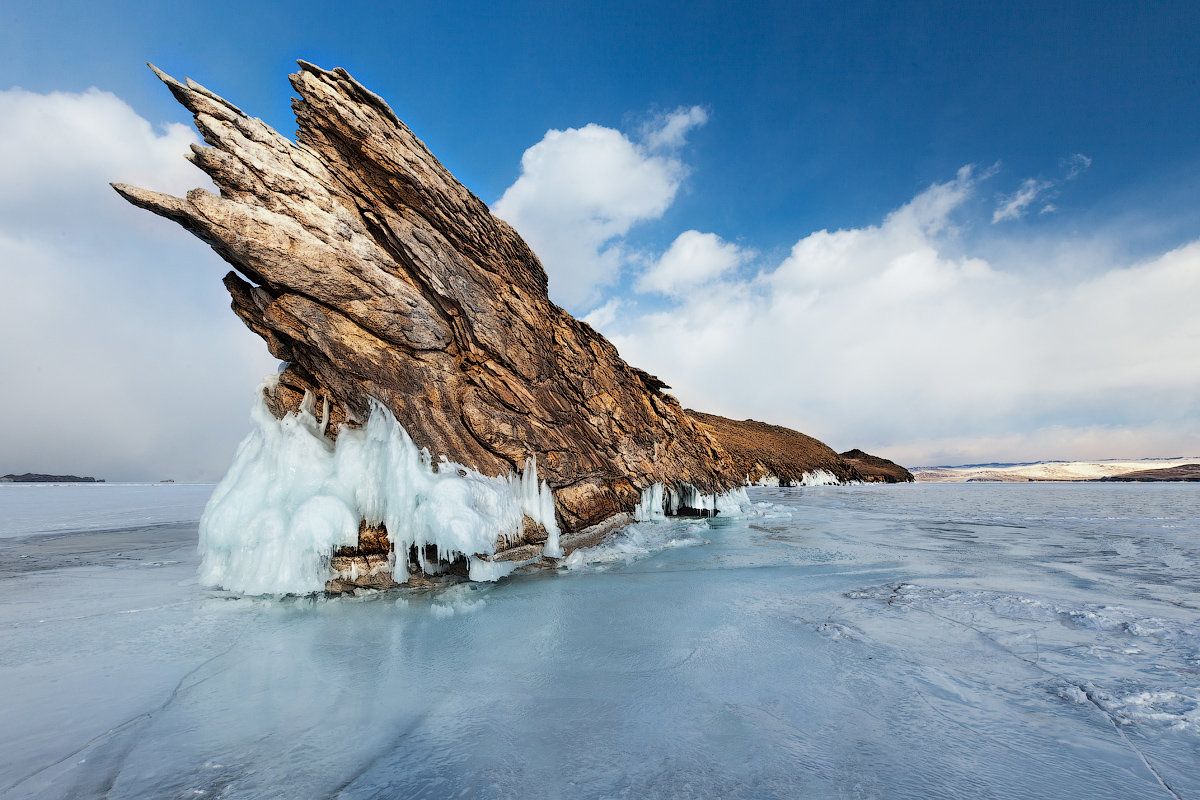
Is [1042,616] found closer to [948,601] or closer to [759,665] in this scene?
[948,601]

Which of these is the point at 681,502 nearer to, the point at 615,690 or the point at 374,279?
the point at 374,279

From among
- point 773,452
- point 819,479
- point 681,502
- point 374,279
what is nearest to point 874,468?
point 819,479

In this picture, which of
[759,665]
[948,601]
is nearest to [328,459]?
[759,665]

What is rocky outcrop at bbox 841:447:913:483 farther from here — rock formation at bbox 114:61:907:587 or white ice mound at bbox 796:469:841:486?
rock formation at bbox 114:61:907:587

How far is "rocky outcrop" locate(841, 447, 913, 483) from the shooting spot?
4119 inches

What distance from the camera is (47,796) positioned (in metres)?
2.80

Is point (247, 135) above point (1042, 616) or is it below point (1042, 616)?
above

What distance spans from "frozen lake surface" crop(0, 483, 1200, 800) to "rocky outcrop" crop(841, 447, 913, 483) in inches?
4093

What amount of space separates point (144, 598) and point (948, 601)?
12129 millimetres

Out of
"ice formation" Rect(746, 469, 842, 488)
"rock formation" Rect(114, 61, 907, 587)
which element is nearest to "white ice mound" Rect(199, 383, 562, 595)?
"rock formation" Rect(114, 61, 907, 587)

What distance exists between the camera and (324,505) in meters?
7.50

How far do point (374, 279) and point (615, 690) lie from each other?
7475 mm

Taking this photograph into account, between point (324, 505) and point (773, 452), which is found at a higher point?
point (773, 452)

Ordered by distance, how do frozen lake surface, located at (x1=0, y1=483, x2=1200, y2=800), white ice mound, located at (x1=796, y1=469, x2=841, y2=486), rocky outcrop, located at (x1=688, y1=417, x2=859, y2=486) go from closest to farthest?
frozen lake surface, located at (x1=0, y1=483, x2=1200, y2=800)
rocky outcrop, located at (x1=688, y1=417, x2=859, y2=486)
white ice mound, located at (x1=796, y1=469, x2=841, y2=486)
